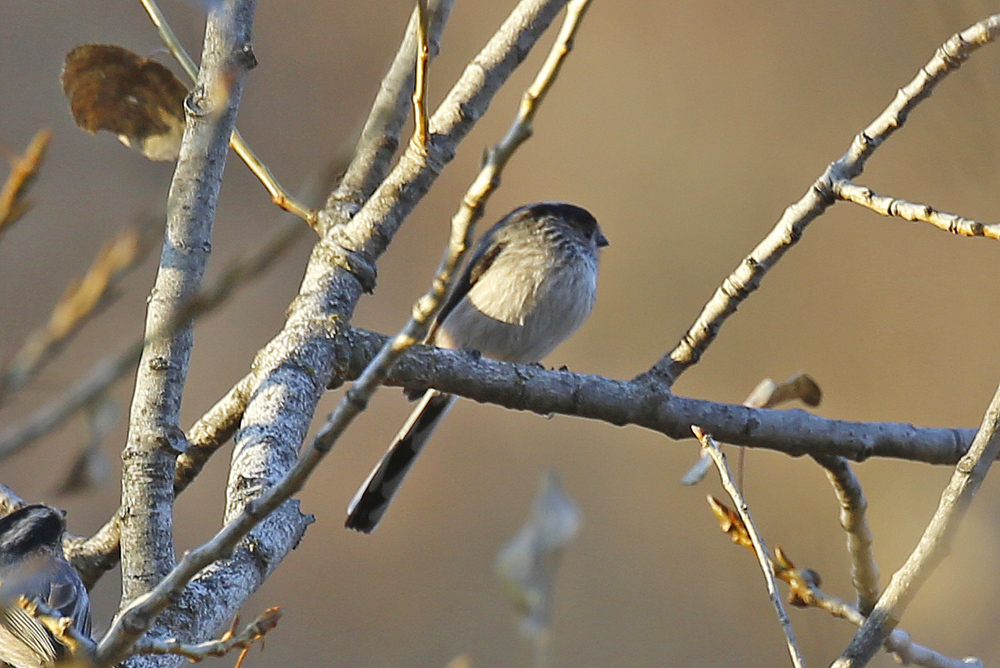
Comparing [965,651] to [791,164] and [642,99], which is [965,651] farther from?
[642,99]

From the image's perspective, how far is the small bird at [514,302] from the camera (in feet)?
9.94

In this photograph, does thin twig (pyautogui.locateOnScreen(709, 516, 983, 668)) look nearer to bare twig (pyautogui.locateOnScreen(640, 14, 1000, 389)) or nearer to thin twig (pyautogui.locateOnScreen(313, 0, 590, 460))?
bare twig (pyautogui.locateOnScreen(640, 14, 1000, 389))

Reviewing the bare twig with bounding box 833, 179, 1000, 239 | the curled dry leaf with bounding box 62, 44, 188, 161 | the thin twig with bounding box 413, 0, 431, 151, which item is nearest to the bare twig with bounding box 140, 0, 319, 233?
the curled dry leaf with bounding box 62, 44, 188, 161

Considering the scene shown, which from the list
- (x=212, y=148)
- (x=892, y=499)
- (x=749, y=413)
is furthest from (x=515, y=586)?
(x=892, y=499)

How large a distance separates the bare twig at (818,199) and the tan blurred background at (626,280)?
2.41m

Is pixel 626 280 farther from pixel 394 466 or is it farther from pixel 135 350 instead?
pixel 135 350

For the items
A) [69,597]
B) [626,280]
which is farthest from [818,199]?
[626,280]

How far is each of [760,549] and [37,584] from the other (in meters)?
0.91

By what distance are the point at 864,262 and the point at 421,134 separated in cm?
374

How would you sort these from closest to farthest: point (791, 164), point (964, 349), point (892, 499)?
point (892, 499) < point (964, 349) < point (791, 164)

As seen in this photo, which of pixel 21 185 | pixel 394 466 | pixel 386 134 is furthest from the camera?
pixel 394 466

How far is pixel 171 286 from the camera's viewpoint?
1.66m

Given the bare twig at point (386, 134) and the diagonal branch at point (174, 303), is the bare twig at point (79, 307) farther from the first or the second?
the bare twig at point (386, 134)

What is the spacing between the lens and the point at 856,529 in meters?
1.82
